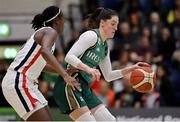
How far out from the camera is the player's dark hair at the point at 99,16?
7035 millimetres

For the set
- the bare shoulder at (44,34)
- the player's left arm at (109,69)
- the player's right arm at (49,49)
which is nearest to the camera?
the player's right arm at (49,49)

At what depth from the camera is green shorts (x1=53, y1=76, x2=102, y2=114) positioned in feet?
22.6

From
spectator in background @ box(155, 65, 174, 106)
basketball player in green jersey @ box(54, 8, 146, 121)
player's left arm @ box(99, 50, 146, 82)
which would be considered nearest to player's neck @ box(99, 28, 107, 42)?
basketball player in green jersey @ box(54, 8, 146, 121)

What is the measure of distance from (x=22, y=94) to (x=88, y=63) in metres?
0.97

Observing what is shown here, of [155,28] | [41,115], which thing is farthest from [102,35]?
[155,28]

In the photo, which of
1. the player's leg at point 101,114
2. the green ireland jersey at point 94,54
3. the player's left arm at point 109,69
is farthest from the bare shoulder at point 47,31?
the player's leg at point 101,114

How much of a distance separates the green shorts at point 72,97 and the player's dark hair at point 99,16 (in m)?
0.64

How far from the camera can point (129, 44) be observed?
14.0 m

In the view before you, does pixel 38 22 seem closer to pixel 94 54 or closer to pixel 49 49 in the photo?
pixel 49 49

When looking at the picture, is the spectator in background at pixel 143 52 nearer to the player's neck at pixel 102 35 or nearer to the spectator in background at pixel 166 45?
the spectator in background at pixel 166 45

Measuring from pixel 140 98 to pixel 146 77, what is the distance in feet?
17.4

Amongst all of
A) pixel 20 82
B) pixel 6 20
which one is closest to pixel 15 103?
pixel 20 82

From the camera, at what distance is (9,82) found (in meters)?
6.35

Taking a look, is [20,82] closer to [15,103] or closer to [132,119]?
[15,103]
